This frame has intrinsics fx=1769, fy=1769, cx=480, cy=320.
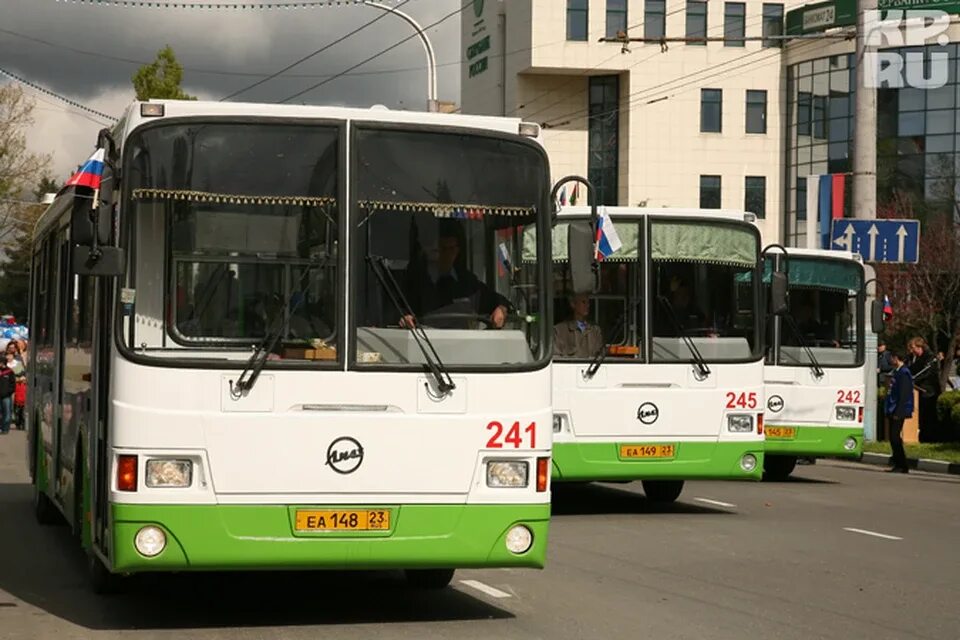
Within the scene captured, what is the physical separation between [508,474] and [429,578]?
5.50 ft

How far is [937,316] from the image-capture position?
5488 centimetres

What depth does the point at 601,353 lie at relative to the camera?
16.8 meters

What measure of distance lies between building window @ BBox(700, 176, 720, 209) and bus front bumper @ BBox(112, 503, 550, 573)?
217ft

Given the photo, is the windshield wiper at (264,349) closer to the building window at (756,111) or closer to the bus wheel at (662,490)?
the bus wheel at (662,490)

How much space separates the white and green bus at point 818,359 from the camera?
880 inches

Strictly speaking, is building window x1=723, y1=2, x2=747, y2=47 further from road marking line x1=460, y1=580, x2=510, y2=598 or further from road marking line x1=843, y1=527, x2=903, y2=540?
road marking line x1=460, y1=580, x2=510, y2=598

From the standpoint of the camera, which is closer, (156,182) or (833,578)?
(156,182)

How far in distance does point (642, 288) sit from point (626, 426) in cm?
134

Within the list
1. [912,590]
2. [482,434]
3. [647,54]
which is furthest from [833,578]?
[647,54]

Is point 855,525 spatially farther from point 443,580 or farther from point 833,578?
point 443,580

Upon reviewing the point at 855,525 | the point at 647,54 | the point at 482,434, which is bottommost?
the point at 855,525

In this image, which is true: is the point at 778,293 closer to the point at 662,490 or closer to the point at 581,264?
the point at 662,490

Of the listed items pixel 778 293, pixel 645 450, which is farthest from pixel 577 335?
pixel 778 293

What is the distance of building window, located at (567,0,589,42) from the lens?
72062 mm
